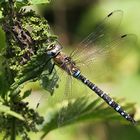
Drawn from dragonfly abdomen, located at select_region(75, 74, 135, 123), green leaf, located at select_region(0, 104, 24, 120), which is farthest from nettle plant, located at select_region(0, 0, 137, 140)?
dragonfly abdomen, located at select_region(75, 74, 135, 123)

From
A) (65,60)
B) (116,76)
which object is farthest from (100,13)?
(65,60)

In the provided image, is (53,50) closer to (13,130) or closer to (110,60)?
(13,130)

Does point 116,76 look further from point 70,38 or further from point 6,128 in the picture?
point 6,128

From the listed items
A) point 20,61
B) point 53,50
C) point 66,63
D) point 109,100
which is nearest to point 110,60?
point 109,100

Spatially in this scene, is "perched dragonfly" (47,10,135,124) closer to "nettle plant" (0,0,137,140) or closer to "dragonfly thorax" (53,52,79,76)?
"dragonfly thorax" (53,52,79,76)

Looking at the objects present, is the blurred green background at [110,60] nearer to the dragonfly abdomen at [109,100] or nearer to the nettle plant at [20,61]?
the dragonfly abdomen at [109,100]
